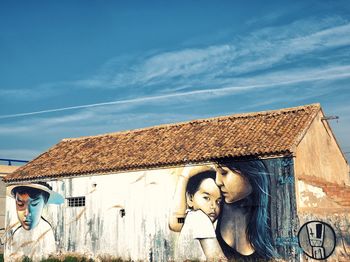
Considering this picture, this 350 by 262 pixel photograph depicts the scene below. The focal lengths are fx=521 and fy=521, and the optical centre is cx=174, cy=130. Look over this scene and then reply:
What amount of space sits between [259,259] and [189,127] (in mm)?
9338

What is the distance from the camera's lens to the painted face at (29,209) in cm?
2958

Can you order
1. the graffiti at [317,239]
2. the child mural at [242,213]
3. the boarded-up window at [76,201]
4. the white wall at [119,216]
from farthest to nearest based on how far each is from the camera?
1. the boarded-up window at [76,201]
2. the white wall at [119,216]
3. the child mural at [242,213]
4. the graffiti at [317,239]

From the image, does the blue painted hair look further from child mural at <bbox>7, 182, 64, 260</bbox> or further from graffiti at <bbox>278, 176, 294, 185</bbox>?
child mural at <bbox>7, 182, 64, 260</bbox>

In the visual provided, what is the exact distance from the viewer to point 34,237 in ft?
96.8

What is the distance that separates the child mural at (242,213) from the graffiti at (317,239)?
1.38m

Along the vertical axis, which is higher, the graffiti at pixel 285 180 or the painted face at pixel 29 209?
the graffiti at pixel 285 180

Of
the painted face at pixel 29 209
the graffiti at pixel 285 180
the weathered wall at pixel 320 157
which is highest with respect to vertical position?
the weathered wall at pixel 320 157

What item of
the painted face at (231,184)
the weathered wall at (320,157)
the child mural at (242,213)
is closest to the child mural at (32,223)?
the child mural at (242,213)

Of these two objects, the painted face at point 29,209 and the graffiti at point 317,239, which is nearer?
the graffiti at point 317,239

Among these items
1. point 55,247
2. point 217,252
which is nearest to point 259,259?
point 217,252

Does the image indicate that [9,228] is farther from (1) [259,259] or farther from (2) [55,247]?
(1) [259,259]

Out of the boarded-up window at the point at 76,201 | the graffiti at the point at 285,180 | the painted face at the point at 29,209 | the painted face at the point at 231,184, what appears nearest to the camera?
the graffiti at the point at 285,180

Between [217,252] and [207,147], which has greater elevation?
[207,147]

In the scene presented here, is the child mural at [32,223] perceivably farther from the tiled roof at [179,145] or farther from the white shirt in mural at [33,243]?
the tiled roof at [179,145]
